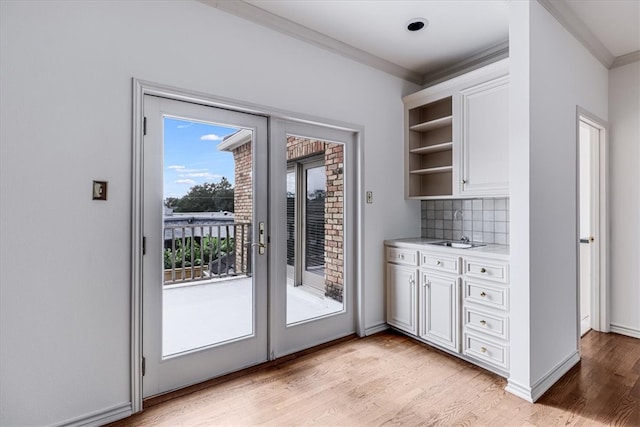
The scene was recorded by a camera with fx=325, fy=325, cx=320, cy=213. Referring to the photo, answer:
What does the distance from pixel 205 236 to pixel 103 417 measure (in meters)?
1.20

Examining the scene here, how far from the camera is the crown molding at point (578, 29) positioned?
2293 mm

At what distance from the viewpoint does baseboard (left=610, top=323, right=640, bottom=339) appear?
10.1 feet

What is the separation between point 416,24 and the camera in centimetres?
262

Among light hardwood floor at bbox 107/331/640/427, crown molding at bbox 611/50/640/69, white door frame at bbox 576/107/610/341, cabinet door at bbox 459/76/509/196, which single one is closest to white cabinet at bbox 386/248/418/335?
light hardwood floor at bbox 107/331/640/427

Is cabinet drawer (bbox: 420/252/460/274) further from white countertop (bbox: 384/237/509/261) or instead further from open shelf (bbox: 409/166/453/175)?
open shelf (bbox: 409/166/453/175)

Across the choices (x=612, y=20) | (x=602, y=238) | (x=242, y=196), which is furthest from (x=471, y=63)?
(x=242, y=196)

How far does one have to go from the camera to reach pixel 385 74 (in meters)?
3.32

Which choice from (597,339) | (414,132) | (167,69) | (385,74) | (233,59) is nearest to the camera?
(167,69)

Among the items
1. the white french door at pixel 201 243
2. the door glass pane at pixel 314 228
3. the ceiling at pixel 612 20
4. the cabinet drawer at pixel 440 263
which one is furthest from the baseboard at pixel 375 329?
the ceiling at pixel 612 20

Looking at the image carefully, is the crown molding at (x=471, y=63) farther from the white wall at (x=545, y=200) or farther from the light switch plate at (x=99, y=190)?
the light switch plate at (x=99, y=190)

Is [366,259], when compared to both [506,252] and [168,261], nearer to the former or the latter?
[506,252]

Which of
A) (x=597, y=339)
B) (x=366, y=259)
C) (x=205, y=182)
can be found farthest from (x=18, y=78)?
(x=597, y=339)

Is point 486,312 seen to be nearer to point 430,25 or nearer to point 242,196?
point 242,196

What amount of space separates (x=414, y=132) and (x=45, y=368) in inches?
140
